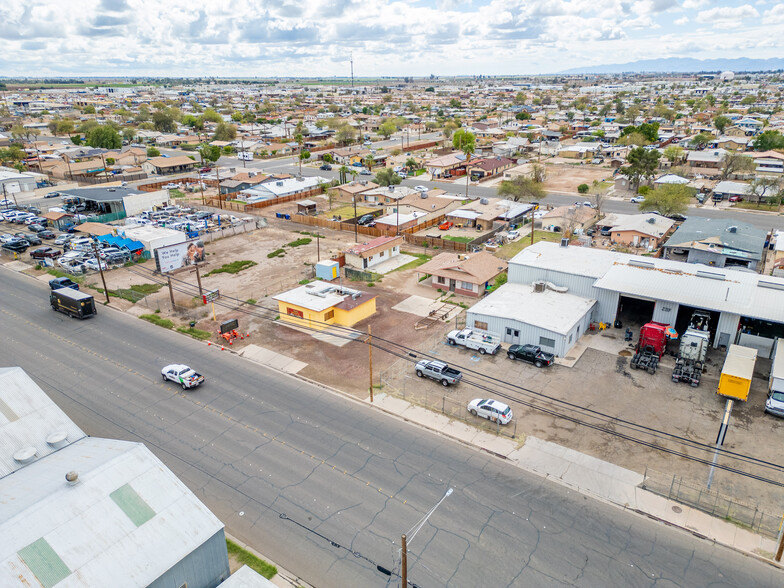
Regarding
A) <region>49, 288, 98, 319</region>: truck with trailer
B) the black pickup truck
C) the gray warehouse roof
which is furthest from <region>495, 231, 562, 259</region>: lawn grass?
<region>49, 288, 98, 319</region>: truck with trailer

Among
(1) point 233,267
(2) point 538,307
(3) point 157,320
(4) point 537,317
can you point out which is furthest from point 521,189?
(3) point 157,320

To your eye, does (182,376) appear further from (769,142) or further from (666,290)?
(769,142)

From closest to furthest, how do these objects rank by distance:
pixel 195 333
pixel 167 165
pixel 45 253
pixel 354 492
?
pixel 354 492 < pixel 195 333 < pixel 45 253 < pixel 167 165

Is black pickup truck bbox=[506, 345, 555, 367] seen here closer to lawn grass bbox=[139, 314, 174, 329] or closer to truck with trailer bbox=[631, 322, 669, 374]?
truck with trailer bbox=[631, 322, 669, 374]

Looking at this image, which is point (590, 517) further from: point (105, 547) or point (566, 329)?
point (105, 547)

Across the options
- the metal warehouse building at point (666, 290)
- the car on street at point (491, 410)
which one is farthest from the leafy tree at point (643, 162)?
the car on street at point (491, 410)
